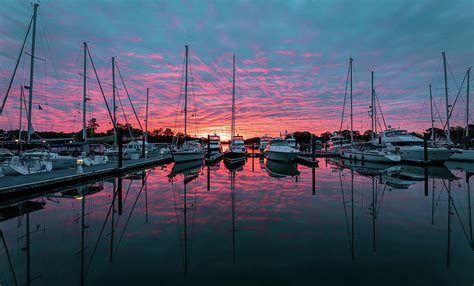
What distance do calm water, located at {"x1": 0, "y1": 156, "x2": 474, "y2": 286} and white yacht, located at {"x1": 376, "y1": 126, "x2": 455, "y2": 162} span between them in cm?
2134

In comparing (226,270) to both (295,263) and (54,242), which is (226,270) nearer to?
(295,263)

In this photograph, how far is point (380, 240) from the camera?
303 inches

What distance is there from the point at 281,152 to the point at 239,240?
1059 inches

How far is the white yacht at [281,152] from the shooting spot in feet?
110

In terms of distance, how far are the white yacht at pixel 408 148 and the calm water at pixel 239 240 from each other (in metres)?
21.3

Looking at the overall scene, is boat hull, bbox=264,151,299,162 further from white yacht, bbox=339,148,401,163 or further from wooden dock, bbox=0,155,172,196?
wooden dock, bbox=0,155,172,196

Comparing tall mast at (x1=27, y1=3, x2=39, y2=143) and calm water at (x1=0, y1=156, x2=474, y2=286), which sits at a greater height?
tall mast at (x1=27, y1=3, x2=39, y2=143)

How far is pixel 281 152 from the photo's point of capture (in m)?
34.0

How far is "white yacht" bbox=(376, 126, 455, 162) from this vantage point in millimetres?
31875

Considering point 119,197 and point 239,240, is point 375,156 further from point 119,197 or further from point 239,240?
→ point 239,240

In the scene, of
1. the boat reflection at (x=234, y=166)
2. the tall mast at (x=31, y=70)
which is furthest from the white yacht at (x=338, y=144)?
the tall mast at (x=31, y=70)

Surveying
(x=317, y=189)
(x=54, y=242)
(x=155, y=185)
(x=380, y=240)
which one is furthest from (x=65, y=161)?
(x=380, y=240)

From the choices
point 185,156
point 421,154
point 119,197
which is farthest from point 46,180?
point 421,154

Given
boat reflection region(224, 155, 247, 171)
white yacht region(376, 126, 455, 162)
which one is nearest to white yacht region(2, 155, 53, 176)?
boat reflection region(224, 155, 247, 171)
